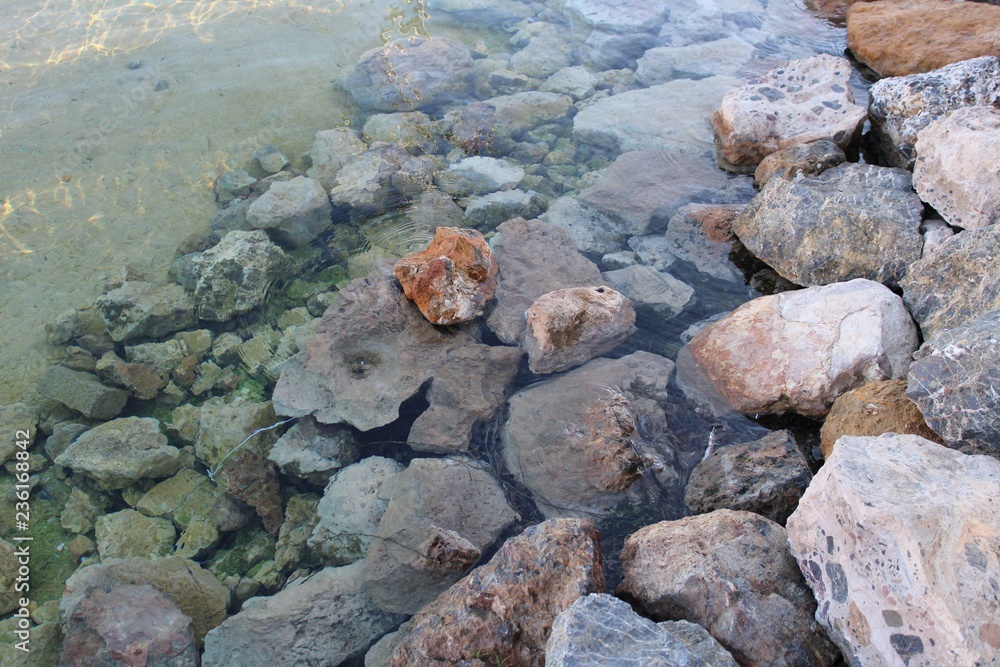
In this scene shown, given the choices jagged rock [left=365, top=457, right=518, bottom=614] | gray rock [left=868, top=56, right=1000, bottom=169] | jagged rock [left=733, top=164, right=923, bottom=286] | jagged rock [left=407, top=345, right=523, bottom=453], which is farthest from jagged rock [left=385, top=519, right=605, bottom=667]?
gray rock [left=868, top=56, right=1000, bottom=169]

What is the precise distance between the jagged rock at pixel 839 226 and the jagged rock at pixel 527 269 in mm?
1198

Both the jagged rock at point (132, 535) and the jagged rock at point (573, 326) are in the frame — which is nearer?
the jagged rock at point (132, 535)

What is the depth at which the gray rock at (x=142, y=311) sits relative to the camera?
178 inches

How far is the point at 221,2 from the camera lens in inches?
310

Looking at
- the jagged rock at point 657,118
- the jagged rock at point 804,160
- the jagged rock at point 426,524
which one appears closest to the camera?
the jagged rock at point 426,524

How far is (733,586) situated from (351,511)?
1991 millimetres

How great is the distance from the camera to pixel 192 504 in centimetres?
385

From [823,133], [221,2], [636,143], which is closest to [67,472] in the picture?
[636,143]

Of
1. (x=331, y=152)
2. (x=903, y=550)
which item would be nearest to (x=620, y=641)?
(x=903, y=550)

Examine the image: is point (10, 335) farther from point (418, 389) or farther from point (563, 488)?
point (563, 488)

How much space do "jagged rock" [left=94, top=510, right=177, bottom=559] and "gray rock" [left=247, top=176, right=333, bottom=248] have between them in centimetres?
227

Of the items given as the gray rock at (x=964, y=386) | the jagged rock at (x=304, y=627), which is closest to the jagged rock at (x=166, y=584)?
the jagged rock at (x=304, y=627)

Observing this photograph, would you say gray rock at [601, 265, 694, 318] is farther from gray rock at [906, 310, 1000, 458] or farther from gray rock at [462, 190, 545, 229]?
gray rock at [906, 310, 1000, 458]

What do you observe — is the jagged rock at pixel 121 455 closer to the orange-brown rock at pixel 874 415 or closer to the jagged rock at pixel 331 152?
the jagged rock at pixel 331 152
